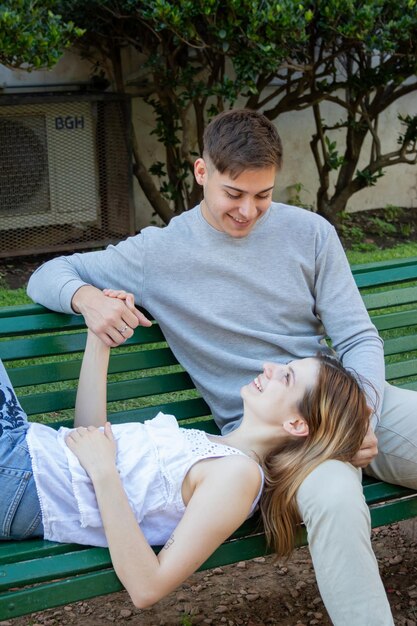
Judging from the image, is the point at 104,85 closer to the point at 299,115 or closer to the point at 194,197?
the point at 194,197

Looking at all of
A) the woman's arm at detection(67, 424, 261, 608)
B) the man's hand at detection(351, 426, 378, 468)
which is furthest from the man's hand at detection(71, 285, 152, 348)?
the man's hand at detection(351, 426, 378, 468)

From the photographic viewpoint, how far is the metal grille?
7668 millimetres

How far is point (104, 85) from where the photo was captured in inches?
336

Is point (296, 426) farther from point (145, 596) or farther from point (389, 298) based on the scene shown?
point (389, 298)

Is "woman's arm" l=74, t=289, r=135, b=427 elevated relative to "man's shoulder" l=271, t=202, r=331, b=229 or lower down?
lower down

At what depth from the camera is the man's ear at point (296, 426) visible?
2.92 m

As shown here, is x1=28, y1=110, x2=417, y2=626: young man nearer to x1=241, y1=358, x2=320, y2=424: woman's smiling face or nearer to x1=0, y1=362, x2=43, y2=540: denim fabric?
x1=241, y1=358, x2=320, y2=424: woman's smiling face

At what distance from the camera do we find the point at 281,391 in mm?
2982

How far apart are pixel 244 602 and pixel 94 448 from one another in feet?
3.69

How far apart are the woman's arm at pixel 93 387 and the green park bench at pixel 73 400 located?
19 cm

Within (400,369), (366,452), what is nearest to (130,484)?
(366,452)

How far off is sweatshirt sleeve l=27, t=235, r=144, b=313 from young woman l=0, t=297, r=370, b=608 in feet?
1.67

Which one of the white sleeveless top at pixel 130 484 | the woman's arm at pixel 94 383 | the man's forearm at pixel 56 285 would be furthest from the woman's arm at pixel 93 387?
the white sleeveless top at pixel 130 484

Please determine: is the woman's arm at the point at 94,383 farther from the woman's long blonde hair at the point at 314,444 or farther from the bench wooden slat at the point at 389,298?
the bench wooden slat at the point at 389,298
